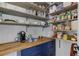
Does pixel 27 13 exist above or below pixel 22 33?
above

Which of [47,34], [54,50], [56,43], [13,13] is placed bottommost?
[54,50]

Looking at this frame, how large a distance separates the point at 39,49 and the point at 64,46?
0.72 m

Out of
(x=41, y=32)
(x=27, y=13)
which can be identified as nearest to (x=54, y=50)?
(x=41, y=32)

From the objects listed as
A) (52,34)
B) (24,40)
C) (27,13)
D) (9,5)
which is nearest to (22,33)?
(24,40)

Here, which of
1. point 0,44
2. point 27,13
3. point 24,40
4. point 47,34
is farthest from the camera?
point 47,34

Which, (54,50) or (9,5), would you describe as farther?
(54,50)

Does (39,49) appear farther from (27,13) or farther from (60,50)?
(27,13)

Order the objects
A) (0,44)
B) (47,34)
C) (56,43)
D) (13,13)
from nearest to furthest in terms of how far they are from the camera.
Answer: (0,44)
(13,13)
(56,43)
(47,34)

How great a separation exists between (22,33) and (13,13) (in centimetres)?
60

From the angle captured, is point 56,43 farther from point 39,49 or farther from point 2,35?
point 2,35

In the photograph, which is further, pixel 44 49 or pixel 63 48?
pixel 44 49

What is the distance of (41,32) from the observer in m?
3.95

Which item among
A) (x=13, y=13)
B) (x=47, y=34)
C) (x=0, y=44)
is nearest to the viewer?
(x=0, y=44)

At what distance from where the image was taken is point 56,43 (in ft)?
11.8
